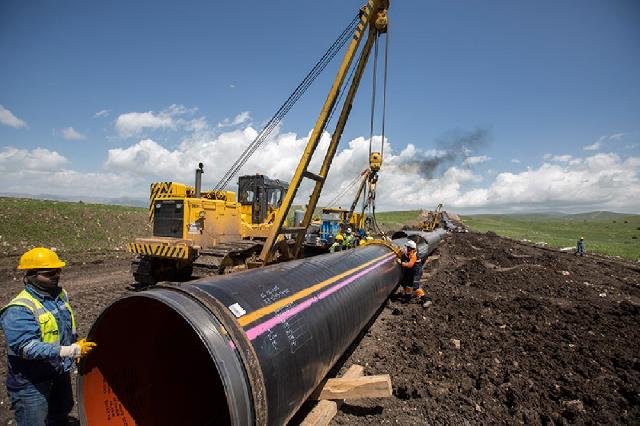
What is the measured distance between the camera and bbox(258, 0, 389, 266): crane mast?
7.72m

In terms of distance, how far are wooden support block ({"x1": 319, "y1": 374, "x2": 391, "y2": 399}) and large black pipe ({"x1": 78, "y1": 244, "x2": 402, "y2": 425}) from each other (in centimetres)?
36

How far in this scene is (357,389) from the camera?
13.7 ft

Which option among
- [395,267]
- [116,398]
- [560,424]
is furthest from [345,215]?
[116,398]

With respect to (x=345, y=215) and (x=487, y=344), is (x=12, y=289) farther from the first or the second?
(x=345, y=215)

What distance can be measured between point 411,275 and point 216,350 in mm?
7913

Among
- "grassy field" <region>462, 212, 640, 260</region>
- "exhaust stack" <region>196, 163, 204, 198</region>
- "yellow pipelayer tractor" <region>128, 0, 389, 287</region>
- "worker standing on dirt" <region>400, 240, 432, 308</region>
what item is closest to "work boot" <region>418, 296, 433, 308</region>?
"worker standing on dirt" <region>400, 240, 432, 308</region>

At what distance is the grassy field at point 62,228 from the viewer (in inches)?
646

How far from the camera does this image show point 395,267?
8.70 meters

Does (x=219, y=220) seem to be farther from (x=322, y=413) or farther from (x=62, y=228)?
(x=62, y=228)

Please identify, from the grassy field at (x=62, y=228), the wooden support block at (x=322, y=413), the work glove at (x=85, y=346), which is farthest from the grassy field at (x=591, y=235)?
the grassy field at (x=62, y=228)

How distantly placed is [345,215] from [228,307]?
1662cm

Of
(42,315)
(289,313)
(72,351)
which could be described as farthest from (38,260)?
(289,313)

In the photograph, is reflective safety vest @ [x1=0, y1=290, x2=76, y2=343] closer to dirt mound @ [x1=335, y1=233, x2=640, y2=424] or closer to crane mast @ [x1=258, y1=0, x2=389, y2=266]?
dirt mound @ [x1=335, y1=233, x2=640, y2=424]

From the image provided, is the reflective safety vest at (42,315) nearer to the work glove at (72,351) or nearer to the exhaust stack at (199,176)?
the work glove at (72,351)
